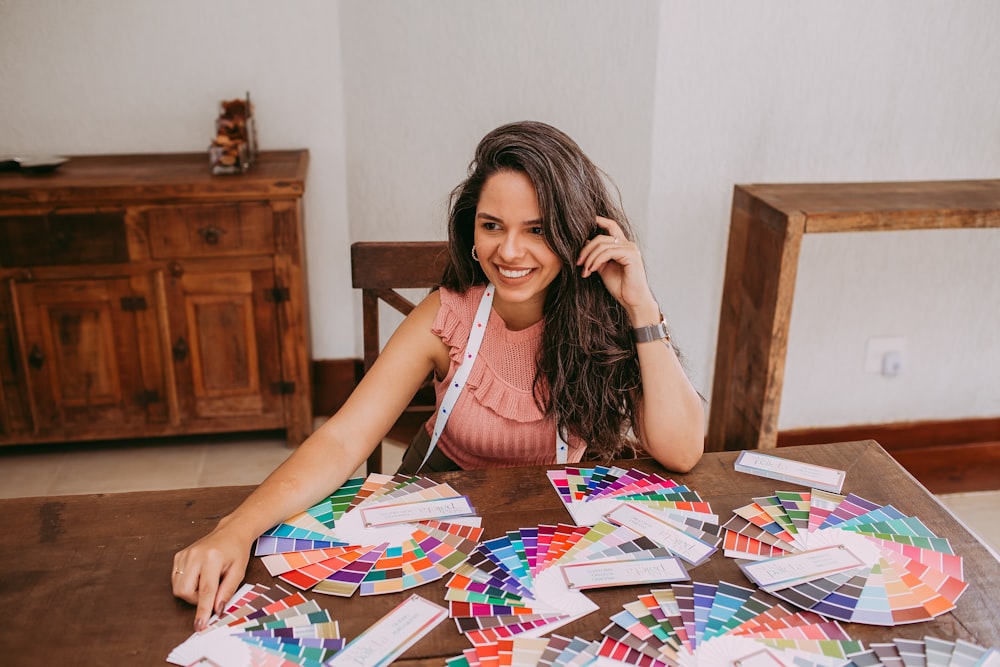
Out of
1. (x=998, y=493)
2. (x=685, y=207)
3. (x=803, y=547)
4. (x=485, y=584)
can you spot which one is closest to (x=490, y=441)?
(x=485, y=584)

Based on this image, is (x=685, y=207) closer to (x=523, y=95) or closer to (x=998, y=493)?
(x=523, y=95)

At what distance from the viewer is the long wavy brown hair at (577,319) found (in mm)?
1549

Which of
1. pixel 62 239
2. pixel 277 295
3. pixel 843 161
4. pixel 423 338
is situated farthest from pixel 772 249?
pixel 62 239

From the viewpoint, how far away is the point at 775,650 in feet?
3.51

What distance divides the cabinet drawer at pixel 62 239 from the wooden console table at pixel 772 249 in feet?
6.43

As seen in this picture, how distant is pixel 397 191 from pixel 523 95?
0.54 m

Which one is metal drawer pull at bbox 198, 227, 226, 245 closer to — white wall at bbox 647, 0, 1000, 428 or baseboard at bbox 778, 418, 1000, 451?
white wall at bbox 647, 0, 1000, 428

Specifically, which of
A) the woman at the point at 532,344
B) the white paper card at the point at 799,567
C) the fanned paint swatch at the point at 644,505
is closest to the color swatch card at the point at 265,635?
the woman at the point at 532,344

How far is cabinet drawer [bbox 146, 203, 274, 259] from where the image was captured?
278 cm

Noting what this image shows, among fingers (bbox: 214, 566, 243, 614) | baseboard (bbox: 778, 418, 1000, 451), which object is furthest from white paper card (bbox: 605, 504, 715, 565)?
baseboard (bbox: 778, 418, 1000, 451)

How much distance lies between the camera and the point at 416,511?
1.33 metres

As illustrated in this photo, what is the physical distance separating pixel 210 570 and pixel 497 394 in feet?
2.13

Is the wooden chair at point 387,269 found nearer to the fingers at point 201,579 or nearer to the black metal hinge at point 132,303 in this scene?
the fingers at point 201,579

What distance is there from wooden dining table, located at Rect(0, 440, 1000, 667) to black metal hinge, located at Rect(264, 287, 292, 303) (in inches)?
62.0
